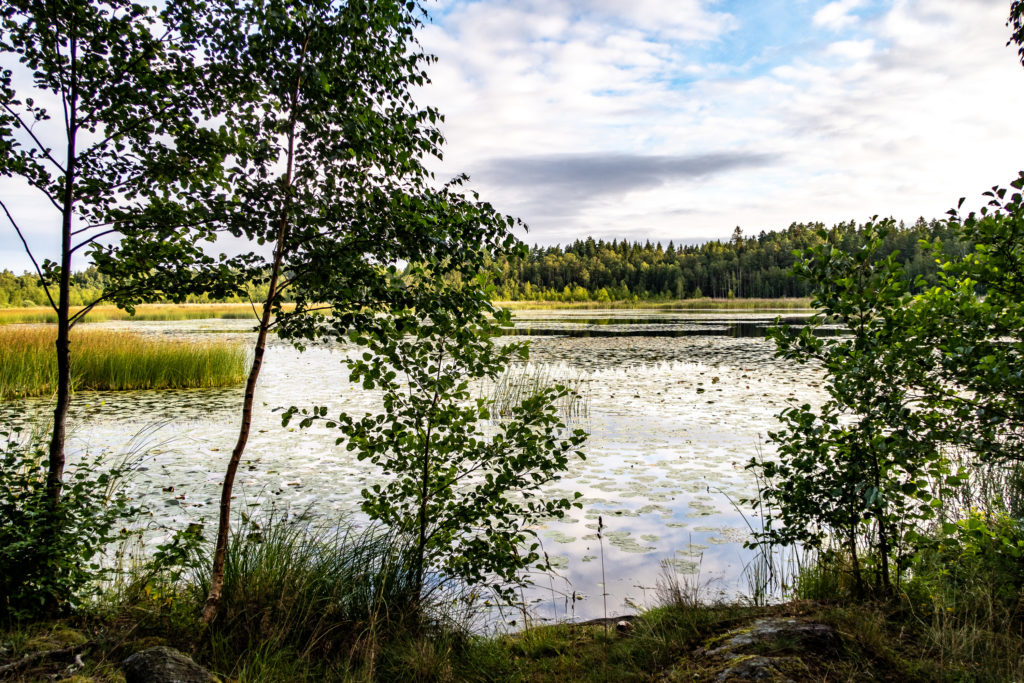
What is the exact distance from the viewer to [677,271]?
12469 centimetres

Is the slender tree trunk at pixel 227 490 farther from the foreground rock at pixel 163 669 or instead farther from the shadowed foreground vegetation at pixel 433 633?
the foreground rock at pixel 163 669

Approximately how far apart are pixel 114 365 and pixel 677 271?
119207 millimetres

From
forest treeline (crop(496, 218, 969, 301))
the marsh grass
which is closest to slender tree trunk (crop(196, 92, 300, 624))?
the marsh grass

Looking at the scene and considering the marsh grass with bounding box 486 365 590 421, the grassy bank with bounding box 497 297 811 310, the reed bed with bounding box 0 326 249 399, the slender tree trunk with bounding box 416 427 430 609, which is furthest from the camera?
the grassy bank with bounding box 497 297 811 310

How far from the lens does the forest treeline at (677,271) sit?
11750cm

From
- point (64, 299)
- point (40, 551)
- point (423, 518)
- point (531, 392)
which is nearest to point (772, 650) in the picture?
point (423, 518)

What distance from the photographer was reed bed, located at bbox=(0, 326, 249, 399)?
45.5ft

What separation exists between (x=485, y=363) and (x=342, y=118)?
5.89 ft

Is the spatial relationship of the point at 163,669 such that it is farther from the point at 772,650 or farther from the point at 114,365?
the point at 114,365

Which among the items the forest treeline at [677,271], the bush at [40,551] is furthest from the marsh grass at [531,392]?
the forest treeline at [677,271]

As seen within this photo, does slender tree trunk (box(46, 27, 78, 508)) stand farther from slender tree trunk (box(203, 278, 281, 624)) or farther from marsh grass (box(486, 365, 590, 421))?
marsh grass (box(486, 365, 590, 421))

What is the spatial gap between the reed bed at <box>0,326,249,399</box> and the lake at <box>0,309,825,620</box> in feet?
3.00

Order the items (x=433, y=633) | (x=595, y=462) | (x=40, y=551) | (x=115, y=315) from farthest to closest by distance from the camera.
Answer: (x=115, y=315)
(x=595, y=462)
(x=433, y=633)
(x=40, y=551)

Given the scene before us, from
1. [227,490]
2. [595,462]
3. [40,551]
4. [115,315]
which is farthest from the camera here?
[115,315]
